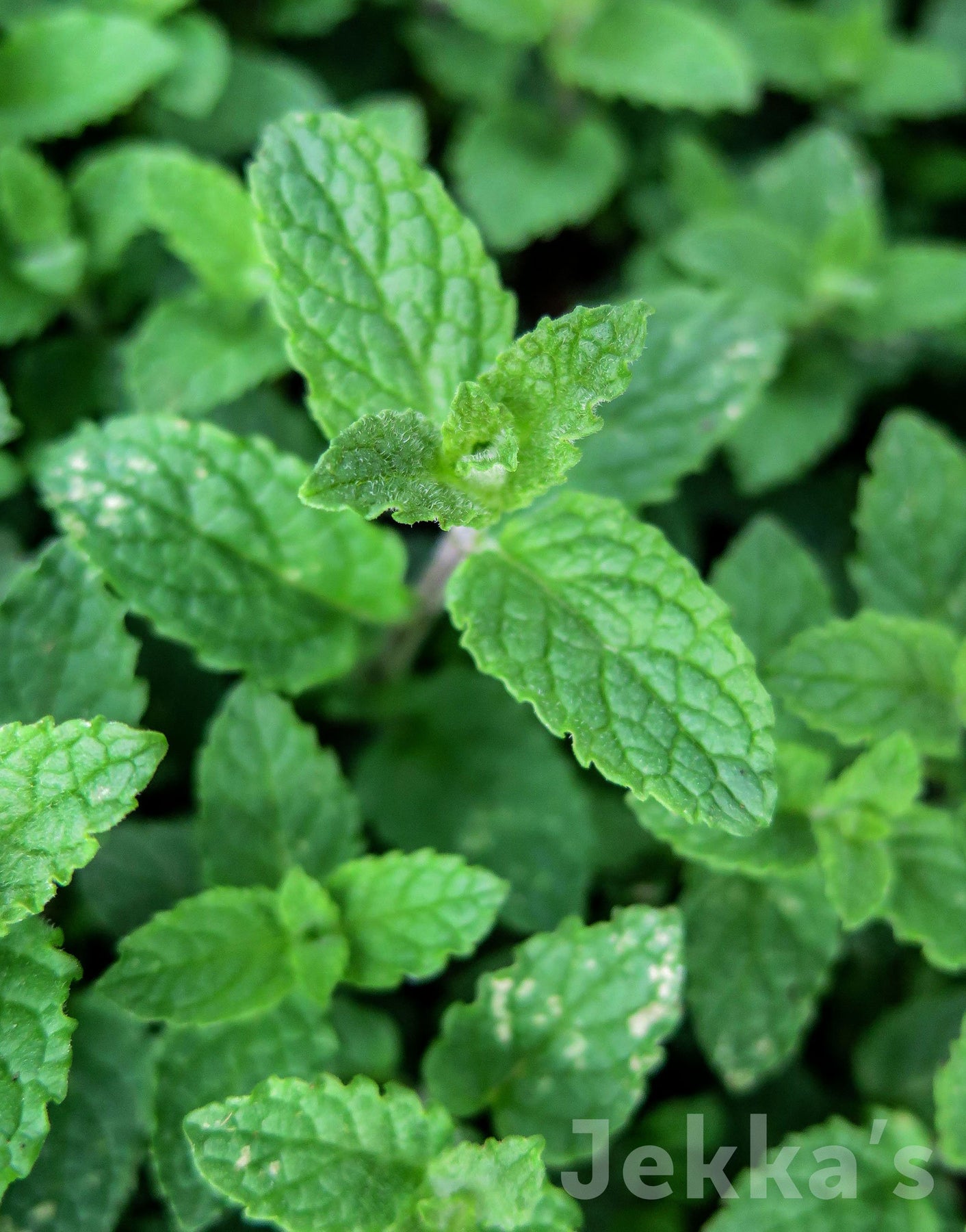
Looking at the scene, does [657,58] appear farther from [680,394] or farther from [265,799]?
[265,799]

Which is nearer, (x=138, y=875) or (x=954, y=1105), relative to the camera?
(x=954, y=1105)

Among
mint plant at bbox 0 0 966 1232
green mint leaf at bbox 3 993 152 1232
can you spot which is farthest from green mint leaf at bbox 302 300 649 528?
green mint leaf at bbox 3 993 152 1232

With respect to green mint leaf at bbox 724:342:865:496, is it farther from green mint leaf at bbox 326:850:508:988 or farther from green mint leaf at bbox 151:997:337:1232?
green mint leaf at bbox 151:997:337:1232

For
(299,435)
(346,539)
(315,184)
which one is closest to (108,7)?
(299,435)

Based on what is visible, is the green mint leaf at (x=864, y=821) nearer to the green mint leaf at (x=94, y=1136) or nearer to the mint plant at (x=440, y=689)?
the mint plant at (x=440, y=689)

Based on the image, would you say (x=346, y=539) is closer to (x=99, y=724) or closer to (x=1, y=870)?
(x=99, y=724)

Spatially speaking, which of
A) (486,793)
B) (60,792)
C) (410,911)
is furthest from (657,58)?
(60,792)
